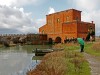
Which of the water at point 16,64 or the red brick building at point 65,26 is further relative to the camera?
the red brick building at point 65,26

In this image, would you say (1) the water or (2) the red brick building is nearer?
(1) the water

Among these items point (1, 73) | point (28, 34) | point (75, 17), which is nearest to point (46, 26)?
point (28, 34)

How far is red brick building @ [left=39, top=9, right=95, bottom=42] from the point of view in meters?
63.2

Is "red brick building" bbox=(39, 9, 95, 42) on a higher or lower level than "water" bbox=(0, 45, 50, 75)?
higher

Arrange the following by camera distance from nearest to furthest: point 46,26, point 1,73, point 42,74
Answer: point 42,74
point 1,73
point 46,26

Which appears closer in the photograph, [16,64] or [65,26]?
[16,64]

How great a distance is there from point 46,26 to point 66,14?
1004cm

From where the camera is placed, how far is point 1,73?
17516 mm

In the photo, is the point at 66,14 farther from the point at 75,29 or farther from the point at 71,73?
the point at 71,73

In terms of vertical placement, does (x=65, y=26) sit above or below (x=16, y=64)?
above

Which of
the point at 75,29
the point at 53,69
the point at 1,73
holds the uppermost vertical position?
the point at 75,29

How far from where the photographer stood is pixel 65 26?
6662 centimetres

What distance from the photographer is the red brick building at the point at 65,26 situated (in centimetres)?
6325

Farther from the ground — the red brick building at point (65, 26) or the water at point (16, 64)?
the red brick building at point (65, 26)
